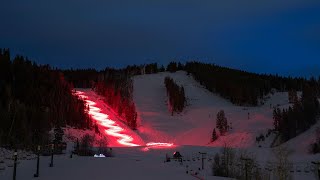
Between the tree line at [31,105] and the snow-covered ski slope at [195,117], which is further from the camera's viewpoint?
the snow-covered ski slope at [195,117]

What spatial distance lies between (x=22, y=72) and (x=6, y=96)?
11.8 meters

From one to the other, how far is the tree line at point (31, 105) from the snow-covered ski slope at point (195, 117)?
548 inches

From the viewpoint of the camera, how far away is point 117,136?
5888 cm

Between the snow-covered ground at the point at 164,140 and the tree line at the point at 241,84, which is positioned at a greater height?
the tree line at the point at 241,84

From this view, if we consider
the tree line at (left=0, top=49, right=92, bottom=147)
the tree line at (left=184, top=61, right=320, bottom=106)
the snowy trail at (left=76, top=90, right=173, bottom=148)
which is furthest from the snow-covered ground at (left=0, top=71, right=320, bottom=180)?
the tree line at (left=0, top=49, right=92, bottom=147)

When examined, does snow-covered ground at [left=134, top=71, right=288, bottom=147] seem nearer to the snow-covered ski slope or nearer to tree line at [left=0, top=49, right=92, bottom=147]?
the snow-covered ski slope

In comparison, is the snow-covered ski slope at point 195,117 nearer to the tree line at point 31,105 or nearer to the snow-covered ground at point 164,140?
the snow-covered ground at point 164,140

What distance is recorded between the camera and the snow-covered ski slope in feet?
190

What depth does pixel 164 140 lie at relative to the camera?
219 feet

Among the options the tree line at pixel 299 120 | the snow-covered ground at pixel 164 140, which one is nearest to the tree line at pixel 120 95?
the snow-covered ground at pixel 164 140

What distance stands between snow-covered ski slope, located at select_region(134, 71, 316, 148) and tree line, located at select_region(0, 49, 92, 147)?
1391 cm

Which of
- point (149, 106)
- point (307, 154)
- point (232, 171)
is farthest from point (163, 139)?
point (232, 171)

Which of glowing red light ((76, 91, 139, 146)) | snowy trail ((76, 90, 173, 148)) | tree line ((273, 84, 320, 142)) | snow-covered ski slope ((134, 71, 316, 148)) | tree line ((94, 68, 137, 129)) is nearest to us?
tree line ((273, 84, 320, 142))

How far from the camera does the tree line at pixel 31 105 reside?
32156mm
